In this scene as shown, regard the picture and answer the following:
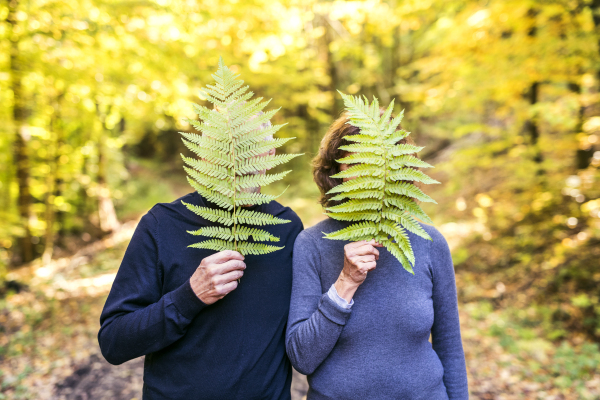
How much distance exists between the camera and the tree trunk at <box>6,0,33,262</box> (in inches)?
199

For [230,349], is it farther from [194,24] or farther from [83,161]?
[83,161]

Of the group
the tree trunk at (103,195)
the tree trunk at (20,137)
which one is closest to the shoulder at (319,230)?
the tree trunk at (20,137)

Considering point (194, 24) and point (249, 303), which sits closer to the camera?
point (249, 303)

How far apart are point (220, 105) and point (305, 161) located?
19.1 m

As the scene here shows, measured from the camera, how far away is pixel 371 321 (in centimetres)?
171

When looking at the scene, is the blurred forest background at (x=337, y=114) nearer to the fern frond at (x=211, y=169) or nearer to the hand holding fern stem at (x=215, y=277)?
the fern frond at (x=211, y=169)

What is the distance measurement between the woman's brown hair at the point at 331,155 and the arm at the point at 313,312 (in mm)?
415

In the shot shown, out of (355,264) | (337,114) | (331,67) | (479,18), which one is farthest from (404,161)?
(331,67)

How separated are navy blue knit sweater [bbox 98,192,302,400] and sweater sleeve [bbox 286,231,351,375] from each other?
0.16 meters

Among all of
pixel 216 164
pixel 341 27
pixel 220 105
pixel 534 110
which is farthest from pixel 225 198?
pixel 341 27

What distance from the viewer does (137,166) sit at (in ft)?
71.9

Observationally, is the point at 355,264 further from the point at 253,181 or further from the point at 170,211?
the point at 170,211

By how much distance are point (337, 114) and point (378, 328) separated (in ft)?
12.5

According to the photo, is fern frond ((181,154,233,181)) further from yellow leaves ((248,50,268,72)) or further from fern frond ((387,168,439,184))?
yellow leaves ((248,50,268,72))
